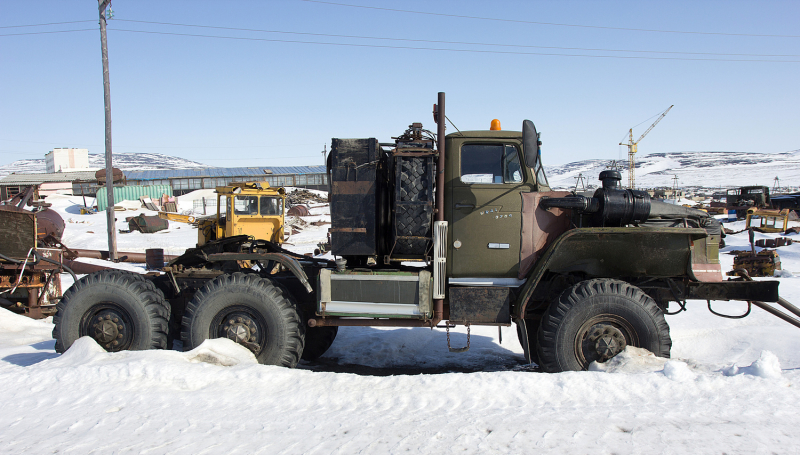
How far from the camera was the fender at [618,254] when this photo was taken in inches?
185

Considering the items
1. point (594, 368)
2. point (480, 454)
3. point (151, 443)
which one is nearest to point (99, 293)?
point (151, 443)

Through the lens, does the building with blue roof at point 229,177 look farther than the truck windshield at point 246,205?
Yes

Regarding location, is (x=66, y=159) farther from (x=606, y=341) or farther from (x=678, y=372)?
(x=678, y=372)

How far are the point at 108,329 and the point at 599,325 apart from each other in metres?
5.34

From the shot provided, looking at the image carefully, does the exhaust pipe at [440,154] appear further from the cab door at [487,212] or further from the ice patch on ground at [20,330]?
the ice patch on ground at [20,330]

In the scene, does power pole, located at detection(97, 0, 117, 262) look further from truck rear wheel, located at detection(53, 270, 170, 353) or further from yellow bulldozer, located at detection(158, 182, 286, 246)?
truck rear wheel, located at detection(53, 270, 170, 353)

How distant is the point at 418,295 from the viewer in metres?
4.98

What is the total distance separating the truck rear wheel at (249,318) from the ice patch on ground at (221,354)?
119mm

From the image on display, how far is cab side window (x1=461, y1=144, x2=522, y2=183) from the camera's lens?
5.12 metres

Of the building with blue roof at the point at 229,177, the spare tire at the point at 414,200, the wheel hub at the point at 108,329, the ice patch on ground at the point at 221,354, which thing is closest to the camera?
the ice patch on ground at the point at 221,354

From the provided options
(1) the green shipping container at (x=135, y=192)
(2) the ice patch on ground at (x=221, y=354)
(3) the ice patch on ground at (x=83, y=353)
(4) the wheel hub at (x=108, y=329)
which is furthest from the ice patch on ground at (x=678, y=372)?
(1) the green shipping container at (x=135, y=192)

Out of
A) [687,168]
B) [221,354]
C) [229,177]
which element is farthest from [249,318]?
[687,168]

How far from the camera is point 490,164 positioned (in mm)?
5152

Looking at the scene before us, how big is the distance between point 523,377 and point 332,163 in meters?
2.95
